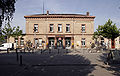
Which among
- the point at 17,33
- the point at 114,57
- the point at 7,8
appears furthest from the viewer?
the point at 17,33

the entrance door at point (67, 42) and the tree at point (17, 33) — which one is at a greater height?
the tree at point (17, 33)

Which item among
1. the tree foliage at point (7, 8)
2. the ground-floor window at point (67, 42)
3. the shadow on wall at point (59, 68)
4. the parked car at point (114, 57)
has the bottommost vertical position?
the shadow on wall at point (59, 68)

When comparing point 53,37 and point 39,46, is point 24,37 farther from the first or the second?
point 53,37

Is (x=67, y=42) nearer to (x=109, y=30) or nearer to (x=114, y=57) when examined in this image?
(x=109, y=30)

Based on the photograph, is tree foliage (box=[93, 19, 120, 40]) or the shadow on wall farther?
tree foliage (box=[93, 19, 120, 40])

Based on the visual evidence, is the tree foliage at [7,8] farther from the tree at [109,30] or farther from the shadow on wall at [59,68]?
the tree at [109,30]

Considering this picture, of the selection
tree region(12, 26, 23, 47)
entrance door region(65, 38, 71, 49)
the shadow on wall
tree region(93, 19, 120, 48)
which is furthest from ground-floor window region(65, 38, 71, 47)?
the shadow on wall

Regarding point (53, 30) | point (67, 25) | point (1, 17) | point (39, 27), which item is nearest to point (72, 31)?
point (67, 25)

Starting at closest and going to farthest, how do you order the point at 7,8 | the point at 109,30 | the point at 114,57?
the point at 7,8
the point at 114,57
the point at 109,30

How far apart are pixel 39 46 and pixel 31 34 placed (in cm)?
410

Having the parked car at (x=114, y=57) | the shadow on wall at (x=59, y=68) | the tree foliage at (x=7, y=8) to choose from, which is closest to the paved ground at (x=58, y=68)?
the shadow on wall at (x=59, y=68)

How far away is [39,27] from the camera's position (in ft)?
79.9

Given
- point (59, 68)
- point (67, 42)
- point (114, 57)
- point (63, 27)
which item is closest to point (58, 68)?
point (59, 68)

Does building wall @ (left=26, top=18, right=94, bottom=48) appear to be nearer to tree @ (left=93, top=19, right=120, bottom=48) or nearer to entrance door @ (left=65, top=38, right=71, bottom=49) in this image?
entrance door @ (left=65, top=38, right=71, bottom=49)
